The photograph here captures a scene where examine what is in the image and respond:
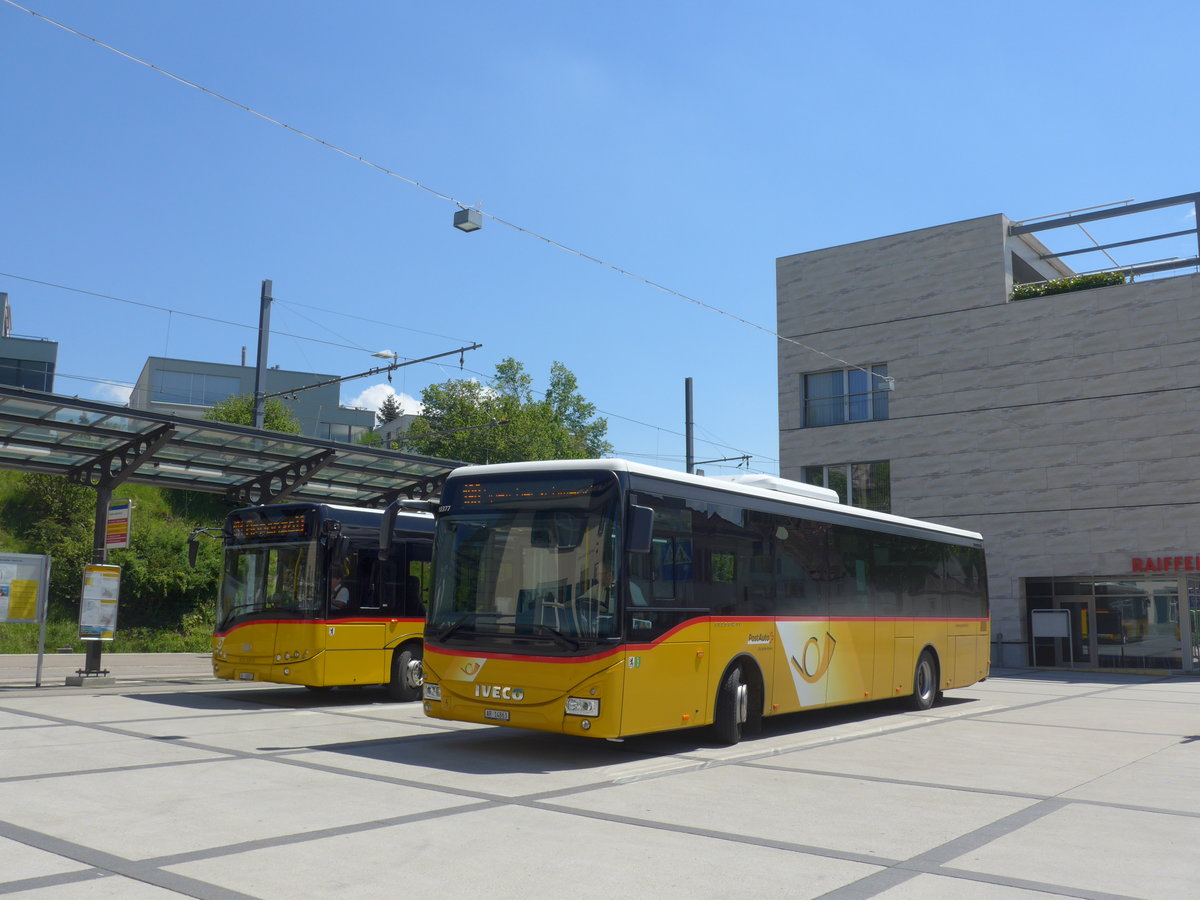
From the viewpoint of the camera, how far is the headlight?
9938 millimetres

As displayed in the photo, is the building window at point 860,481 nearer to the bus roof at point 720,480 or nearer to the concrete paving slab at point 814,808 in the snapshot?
the bus roof at point 720,480

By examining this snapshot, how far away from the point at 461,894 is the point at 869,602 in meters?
10.6

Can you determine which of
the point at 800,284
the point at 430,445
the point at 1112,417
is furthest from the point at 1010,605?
the point at 430,445

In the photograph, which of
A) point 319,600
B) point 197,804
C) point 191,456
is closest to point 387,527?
point 319,600

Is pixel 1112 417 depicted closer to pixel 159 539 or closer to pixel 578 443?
pixel 159 539

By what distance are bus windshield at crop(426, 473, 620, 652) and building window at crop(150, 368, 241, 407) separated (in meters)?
70.2

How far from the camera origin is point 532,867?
6.12 meters

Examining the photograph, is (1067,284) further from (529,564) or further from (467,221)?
(529,564)

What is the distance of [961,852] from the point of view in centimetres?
677

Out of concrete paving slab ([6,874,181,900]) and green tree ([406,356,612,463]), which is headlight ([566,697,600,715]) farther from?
green tree ([406,356,612,463])

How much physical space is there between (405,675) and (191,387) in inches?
2650

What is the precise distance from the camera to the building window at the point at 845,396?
119ft

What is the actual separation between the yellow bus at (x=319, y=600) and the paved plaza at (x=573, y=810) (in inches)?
47.7

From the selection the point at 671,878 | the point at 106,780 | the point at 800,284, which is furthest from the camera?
the point at 800,284
